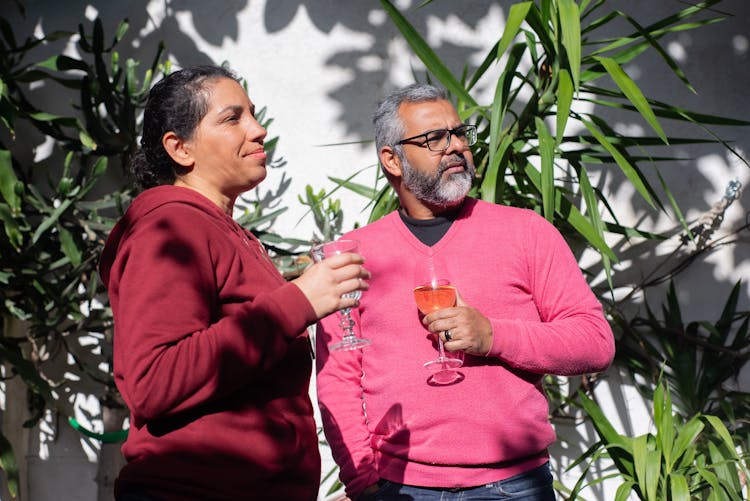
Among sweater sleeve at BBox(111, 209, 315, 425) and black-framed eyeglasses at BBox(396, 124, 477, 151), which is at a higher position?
black-framed eyeglasses at BBox(396, 124, 477, 151)

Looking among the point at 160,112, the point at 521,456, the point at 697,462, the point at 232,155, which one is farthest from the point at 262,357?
the point at 697,462

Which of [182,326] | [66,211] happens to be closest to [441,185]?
[182,326]

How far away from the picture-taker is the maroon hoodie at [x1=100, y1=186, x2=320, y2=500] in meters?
1.30

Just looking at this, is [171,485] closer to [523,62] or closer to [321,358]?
[321,358]

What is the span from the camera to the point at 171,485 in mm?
1335

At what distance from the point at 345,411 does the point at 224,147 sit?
0.74 m

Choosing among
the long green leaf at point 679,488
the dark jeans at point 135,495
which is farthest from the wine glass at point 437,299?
the long green leaf at point 679,488

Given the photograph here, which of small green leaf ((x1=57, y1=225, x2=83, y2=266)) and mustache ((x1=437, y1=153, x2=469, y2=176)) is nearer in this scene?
mustache ((x1=437, y1=153, x2=469, y2=176))

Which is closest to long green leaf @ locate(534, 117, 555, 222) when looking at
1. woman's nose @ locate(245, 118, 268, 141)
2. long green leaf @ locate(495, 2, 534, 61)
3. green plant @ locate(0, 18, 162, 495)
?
long green leaf @ locate(495, 2, 534, 61)

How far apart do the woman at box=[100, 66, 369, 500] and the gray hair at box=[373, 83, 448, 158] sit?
2.47 feet

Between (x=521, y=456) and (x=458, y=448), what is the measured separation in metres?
0.14

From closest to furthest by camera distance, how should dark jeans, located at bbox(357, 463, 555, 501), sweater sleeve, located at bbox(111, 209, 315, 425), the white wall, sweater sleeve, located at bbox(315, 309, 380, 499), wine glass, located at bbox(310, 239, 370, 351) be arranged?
sweater sleeve, located at bbox(111, 209, 315, 425) < wine glass, located at bbox(310, 239, 370, 351) < dark jeans, located at bbox(357, 463, 555, 501) < sweater sleeve, located at bbox(315, 309, 380, 499) < the white wall

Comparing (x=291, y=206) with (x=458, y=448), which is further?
(x=291, y=206)

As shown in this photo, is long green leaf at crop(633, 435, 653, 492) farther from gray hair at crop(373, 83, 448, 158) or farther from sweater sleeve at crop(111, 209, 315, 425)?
sweater sleeve at crop(111, 209, 315, 425)
